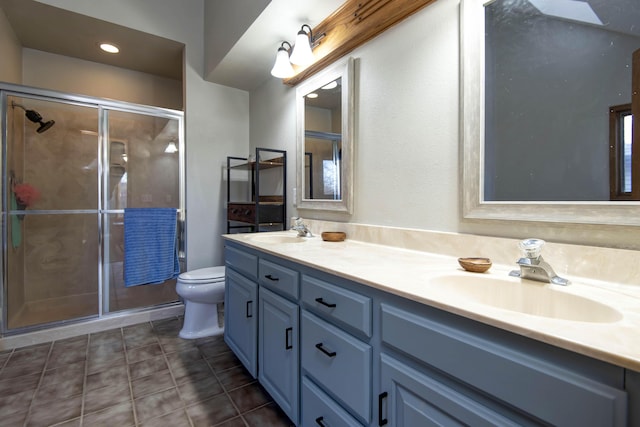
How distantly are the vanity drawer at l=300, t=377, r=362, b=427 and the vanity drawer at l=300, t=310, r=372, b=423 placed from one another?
37mm

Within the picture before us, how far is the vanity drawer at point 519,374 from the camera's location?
0.48 metres

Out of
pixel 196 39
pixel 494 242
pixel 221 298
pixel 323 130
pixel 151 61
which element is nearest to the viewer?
pixel 494 242

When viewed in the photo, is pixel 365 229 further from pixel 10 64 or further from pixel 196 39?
pixel 10 64

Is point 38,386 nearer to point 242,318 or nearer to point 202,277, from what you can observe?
point 202,277

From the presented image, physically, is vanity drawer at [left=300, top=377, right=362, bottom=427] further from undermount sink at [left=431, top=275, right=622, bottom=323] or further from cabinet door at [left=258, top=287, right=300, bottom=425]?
undermount sink at [left=431, top=275, right=622, bottom=323]

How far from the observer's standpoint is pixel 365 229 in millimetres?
1660

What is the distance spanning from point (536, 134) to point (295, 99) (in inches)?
66.8

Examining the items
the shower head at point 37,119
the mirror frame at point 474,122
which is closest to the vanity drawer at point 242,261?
the mirror frame at point 474,122

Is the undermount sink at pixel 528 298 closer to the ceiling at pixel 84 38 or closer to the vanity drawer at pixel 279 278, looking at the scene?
the vanity drawer at pixel 279 278

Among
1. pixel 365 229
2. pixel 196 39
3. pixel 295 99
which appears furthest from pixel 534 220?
pixel 196 39

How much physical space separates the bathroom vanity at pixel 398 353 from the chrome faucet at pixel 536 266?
185 millimetres

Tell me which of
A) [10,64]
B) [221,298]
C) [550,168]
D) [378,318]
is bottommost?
[221,298]

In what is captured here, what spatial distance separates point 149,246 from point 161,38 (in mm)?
1828

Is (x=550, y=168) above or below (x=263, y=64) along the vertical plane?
below
